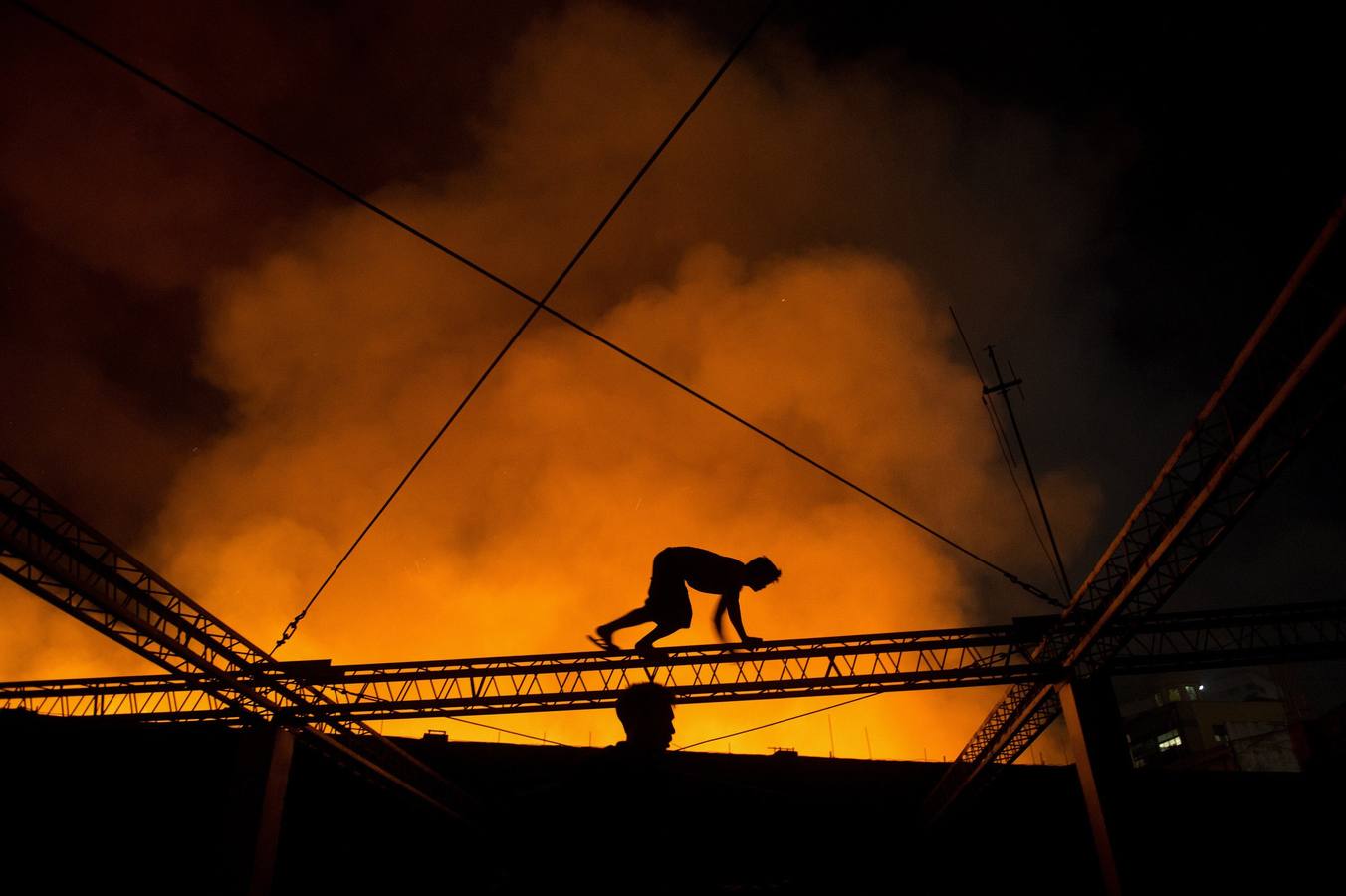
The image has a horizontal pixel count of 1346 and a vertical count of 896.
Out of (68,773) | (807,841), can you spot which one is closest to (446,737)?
(68,773)

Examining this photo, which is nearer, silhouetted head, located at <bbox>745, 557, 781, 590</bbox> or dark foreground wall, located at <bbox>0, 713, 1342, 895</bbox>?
silhouetted head, located at <bbox>745, 557, 781, 590</bbox>

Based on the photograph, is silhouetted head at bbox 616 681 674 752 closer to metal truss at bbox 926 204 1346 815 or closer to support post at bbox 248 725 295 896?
metal truss at bbox 926 204 1346 815

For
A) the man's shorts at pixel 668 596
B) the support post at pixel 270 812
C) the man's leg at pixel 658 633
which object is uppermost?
the man's shorts at pixel 668 596

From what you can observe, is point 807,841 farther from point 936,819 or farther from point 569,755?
point 569,755

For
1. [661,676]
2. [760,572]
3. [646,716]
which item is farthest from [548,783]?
[646,716]

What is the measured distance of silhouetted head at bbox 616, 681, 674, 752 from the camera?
3.81 meters

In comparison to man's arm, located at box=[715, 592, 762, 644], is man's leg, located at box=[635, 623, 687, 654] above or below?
below

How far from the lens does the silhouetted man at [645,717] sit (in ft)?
12.5

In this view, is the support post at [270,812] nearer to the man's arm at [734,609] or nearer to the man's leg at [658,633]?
the man's leg at [658,633]

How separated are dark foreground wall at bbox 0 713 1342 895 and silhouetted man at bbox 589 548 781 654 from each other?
3611 millimetres

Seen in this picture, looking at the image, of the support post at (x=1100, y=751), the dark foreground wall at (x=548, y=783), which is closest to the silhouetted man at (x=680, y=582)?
the dark foreground wall at (x=548, y=783)

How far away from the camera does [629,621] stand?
8586mm

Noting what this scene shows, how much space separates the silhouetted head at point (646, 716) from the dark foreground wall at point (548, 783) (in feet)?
26.0

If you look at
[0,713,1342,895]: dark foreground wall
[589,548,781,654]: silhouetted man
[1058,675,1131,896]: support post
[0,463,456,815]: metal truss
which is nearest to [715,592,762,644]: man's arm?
[589,548,781,654]: silhouetted man
